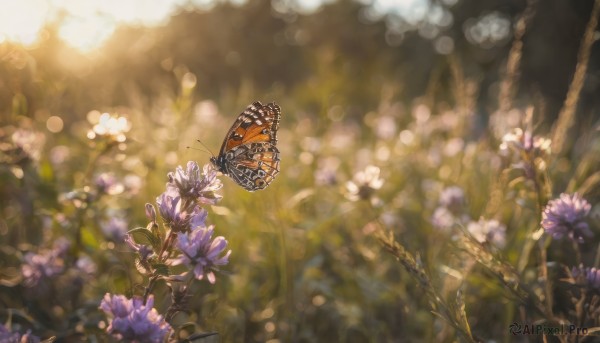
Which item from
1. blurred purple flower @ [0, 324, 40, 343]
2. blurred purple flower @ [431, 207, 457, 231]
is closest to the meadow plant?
blurred purple flower @ [0, 324, 40, 343]

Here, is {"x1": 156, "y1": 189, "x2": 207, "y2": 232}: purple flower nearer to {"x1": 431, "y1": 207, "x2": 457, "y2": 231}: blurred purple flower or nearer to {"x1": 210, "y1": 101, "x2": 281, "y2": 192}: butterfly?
{"x1": 210, "y1": 101, "x2": 281, "y2": 192}: butterfly

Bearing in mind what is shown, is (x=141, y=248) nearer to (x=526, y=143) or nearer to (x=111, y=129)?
(x=111, y=129)

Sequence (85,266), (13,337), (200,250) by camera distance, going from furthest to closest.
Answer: (85,266) < (13,337) < (200,250)

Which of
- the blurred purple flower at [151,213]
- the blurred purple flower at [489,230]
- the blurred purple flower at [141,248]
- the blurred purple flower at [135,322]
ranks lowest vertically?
the blurred purple flower at [489,230]

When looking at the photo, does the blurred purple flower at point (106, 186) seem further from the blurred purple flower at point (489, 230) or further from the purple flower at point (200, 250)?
the blurred purple flower at point (489, 230)

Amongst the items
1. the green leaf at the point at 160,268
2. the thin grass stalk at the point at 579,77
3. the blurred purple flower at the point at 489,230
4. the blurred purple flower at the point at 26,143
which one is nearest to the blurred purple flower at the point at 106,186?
the blurred purple flower at the point at 26,143

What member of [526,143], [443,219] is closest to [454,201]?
[443,219]

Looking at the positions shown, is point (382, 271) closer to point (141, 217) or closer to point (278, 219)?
point (278, 219)
